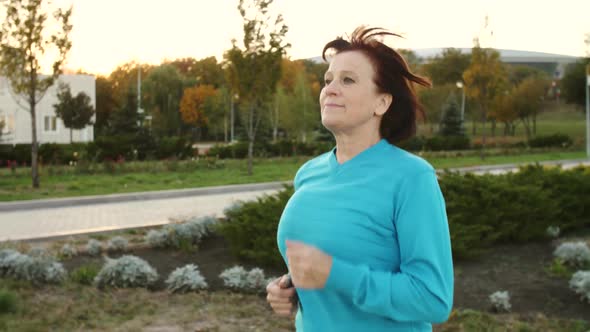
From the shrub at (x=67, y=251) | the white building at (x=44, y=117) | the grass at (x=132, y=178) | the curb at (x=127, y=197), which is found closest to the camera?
the shrub at (x=67, y=251)

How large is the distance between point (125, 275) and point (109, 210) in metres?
7.92

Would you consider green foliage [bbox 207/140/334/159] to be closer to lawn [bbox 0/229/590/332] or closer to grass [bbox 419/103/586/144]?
lawn [bbox 0/229/590/332]

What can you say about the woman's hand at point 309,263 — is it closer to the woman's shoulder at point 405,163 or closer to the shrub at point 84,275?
the woman's shoulder at point 405,163

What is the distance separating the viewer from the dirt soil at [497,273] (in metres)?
6.14

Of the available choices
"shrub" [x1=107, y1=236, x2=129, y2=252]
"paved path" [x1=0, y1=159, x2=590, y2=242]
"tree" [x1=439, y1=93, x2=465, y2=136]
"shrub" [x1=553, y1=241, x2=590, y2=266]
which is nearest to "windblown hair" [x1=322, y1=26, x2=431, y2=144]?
"shrub" [x1=553, y1=241, x2=590, y2=266]

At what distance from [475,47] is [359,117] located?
105 feet

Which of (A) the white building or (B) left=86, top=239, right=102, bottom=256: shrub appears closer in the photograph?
(B) left=86, top=239, right=102, bottom=256: shrub

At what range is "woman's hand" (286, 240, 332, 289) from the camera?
5.76ft

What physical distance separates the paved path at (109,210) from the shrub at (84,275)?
2.70m

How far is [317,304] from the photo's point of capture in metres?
1.95

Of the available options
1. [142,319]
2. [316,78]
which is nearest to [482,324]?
[142,319]

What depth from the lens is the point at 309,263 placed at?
1.76 m

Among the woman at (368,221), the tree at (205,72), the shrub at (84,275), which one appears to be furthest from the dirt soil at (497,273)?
the tree at (205,72)

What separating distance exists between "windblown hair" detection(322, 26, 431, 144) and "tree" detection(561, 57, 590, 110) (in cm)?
6668
